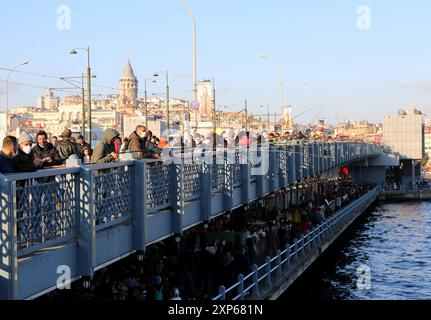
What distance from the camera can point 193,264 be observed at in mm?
17906

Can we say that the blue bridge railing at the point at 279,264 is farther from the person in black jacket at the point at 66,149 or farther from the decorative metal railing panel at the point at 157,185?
the person in black jacket at the point at 66,149

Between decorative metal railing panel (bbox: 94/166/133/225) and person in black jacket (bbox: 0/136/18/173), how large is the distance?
7.45 ft

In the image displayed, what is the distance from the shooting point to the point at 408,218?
68250 millimetres

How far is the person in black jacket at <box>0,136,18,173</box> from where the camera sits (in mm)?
9375

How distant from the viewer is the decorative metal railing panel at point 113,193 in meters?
11.9

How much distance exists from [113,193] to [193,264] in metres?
5.67

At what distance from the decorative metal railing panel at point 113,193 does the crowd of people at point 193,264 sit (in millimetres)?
1548

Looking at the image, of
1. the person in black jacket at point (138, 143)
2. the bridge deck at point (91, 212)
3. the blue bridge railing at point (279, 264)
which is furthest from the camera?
the blue bridge railing at point (279, 264)

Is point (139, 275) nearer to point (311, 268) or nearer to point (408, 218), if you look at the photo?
point (311, 268)

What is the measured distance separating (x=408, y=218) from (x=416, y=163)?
46.1 m

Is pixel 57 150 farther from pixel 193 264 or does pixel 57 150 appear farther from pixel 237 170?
pixel 237 170

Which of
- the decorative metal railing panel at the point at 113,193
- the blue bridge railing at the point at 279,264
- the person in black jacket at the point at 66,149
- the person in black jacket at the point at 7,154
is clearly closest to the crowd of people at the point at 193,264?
the blue bridge railing at the point at 279,264

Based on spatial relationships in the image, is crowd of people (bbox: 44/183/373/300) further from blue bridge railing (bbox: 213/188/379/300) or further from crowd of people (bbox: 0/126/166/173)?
crowd of people (bbox: 0/126/166/173)
